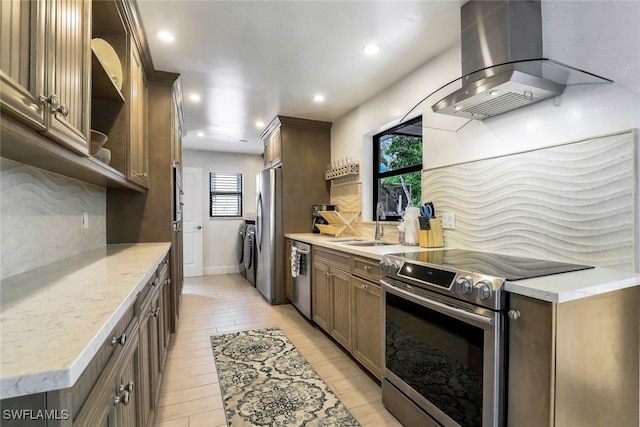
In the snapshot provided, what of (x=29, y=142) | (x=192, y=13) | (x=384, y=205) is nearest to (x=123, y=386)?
(x=29, y=142)

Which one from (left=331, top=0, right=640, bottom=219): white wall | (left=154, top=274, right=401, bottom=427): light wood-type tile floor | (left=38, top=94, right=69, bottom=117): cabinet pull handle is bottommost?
(left=154, top=274, right=401, bottom=427): light wood-type tile floor

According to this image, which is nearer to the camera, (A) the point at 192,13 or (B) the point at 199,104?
(A) the point at 192,13

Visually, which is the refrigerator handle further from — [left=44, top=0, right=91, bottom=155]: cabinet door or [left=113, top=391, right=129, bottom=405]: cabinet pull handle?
[left=113, top=391, right=129, bottom=405]: cabinet pull handle

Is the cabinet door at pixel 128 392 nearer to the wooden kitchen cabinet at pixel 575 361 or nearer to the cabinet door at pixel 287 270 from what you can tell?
the wooden kitchen cabinet at pixel 575 361

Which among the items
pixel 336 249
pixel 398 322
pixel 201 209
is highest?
pixel 201 209

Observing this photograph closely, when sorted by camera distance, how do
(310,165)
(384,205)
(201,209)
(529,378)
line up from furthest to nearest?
(201,209) → (310,165) → (384,205) → (529,378)

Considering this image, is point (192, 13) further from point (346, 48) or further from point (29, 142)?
point (29, 142)

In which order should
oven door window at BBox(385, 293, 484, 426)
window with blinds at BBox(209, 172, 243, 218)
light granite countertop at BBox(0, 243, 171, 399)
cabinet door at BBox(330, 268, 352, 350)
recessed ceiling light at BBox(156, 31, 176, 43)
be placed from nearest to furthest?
light granite countertop at BBox(0, 243, 171, 399), oven door window at BBox(385, 293, 484, 426), recessed ceiling light at BBox(156, 31, 176, 43), cabinet door at BBox(330, 268, 352, 350), window with blinds at BBox(209, 172, 243, 218)

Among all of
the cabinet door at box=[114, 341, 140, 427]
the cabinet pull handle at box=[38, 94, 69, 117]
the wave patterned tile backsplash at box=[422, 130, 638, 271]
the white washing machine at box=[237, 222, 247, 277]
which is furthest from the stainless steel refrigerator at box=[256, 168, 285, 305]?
the cabinet pull handle at box=[38, 94, 69, 117]

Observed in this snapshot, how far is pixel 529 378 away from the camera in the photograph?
1.11 meters

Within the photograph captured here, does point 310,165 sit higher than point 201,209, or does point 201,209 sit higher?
point 310,165

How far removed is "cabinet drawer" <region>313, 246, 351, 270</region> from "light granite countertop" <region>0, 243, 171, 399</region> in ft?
4.81

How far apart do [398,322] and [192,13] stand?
7.65ft

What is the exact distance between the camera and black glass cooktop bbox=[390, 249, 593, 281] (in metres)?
1.29
